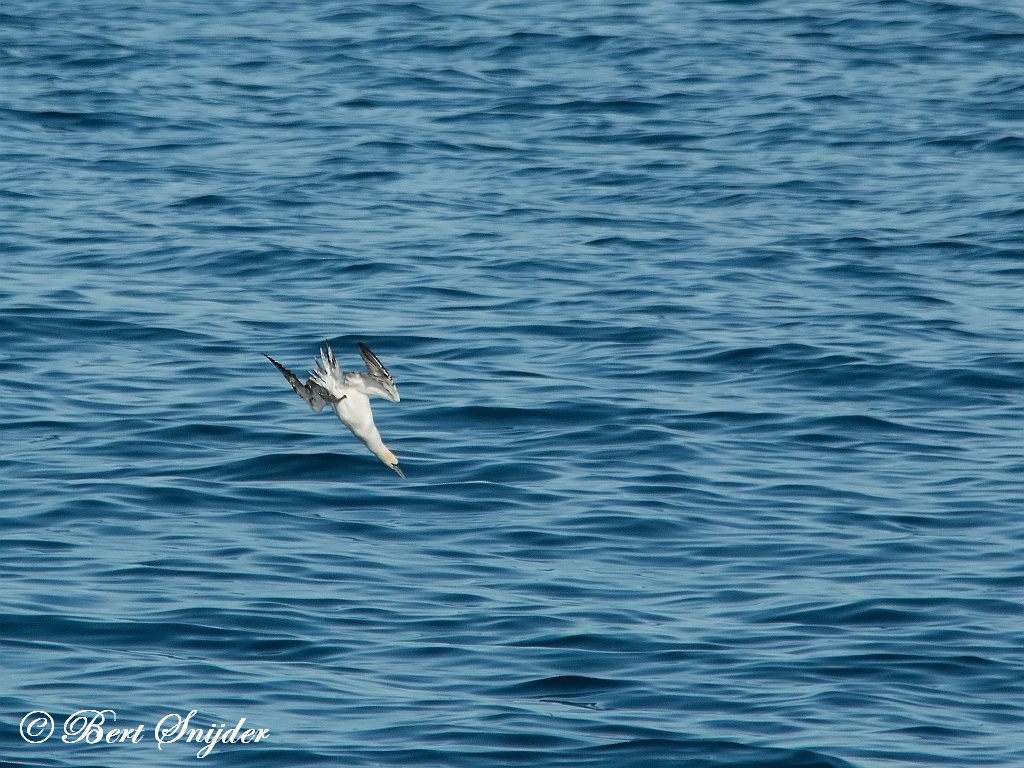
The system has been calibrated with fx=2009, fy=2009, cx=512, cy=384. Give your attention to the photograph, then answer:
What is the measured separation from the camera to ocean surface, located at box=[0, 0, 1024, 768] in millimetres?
9867

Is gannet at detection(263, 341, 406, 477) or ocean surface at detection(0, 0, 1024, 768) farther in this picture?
ocean surface at detection(0, 0, 1024, 768)

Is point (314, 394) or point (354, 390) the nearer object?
point (314, 394)

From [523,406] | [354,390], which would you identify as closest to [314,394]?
[354,390]

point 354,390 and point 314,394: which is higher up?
point 314,394

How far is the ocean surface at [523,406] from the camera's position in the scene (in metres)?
9.87

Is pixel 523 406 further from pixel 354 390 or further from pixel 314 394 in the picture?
pixel 314 394

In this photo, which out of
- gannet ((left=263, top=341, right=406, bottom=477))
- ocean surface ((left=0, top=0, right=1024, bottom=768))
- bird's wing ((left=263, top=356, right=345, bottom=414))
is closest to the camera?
bird's wing ((left=263, top=356, right=345, bottom=414))

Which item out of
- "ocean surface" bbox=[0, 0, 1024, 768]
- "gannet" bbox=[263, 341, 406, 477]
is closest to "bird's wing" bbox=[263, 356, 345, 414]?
"gannet" bbox=[263, 341, 406, 477]

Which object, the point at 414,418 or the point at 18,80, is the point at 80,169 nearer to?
the point at 18,80

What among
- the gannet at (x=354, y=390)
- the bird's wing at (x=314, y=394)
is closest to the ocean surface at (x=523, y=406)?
the gannet at (x=354, y=390)

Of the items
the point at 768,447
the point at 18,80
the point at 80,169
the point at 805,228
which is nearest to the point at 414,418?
the point at 768,447

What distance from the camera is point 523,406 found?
47.9 feet

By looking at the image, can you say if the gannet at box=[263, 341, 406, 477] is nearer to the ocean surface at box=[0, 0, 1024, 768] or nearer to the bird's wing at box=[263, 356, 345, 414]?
the bird's wing at box=[263, 356, 345, 414]

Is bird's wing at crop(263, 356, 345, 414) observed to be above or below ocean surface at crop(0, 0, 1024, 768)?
above
